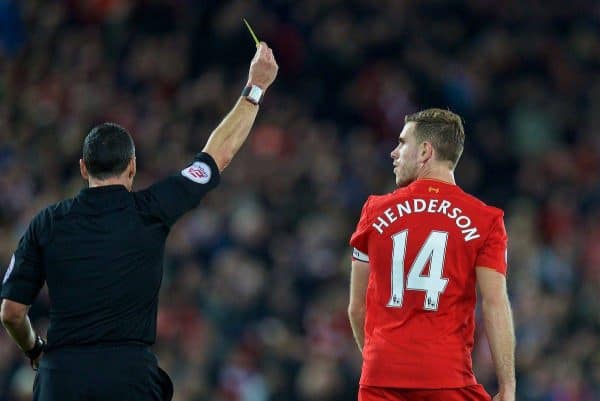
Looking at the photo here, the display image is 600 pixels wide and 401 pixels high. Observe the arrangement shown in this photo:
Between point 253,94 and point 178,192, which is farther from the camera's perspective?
point 253,94

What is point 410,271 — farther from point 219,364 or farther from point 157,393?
point 219,364

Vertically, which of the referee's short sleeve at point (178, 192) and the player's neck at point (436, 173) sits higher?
the player's neck at point (436, 173)

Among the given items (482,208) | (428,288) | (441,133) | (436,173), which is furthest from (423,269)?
(441,133)

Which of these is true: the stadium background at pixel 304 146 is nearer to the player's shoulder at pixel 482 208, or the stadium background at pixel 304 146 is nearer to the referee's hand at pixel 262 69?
the player's shoulder at pixel 482 208

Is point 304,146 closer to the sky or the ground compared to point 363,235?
closer to the sky

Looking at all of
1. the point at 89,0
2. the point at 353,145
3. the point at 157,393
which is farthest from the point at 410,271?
the point at 89,0

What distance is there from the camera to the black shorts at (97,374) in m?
4.77

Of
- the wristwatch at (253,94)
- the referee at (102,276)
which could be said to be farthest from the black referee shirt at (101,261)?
the wristwatch at (253,94)

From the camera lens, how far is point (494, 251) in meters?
5.25

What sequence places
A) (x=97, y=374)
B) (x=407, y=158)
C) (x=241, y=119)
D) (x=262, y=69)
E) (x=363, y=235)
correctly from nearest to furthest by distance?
(x=97, y=374)
(x=241, y=119)
(x=262, y=69)
(x=363, y=235)
(x=407, y=158)

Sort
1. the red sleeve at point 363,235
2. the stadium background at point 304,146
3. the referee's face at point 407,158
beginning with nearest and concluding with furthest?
the red sleeve at point 363,235
the referee's face at point 407,158
the stadium background at point 304,146

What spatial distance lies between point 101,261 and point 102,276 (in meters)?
0.06

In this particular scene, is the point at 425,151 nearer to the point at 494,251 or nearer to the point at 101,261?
the point at 494,251

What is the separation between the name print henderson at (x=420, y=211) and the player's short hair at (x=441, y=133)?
0.24 m
